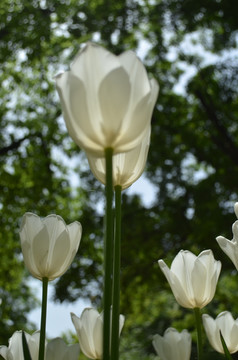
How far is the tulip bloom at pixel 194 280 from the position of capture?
0.78 m

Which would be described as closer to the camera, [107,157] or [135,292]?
[107,157]

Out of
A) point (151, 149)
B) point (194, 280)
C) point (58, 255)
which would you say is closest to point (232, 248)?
point (194, 280)

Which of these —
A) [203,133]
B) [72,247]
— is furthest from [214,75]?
[72,247]

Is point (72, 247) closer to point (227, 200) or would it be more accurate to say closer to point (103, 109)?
point (103, 109)

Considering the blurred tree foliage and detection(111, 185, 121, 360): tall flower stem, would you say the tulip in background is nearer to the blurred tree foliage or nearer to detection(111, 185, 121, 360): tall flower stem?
detection(111, 185, 121, 360): tall flower stem

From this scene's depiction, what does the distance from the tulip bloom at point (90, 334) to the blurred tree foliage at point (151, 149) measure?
421 cm

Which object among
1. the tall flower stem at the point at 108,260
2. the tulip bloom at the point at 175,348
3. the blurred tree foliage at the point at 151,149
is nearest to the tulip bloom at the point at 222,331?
the tulip bloom at the point at 175,348

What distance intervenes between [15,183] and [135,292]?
1850 millimetres

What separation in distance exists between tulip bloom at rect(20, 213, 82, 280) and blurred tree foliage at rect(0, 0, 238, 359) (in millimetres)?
4288

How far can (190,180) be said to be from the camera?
21.3 ft

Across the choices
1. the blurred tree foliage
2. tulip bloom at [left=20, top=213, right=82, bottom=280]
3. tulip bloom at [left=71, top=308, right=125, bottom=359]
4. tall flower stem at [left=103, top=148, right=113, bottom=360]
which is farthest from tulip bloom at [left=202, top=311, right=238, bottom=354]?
the blurred tree foliage

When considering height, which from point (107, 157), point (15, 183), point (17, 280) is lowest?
point (17, 280)

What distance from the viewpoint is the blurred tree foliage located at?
537cm

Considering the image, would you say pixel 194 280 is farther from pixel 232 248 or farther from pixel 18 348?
pixel 18 348
